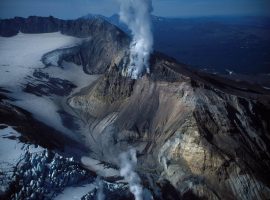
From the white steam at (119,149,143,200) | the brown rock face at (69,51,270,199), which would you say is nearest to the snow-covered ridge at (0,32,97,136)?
the brown rock face at (69,51,270,199)

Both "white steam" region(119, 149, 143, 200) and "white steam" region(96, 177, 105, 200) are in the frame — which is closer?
"white steam" region(96, 177, 105, 200)

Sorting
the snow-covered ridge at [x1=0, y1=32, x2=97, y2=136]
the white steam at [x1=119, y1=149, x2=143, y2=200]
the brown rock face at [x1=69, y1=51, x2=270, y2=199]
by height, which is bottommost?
the snow-covered ridge at [x1=0, y1=32, x2=97, y2=136]

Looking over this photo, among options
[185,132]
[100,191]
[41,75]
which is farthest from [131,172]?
[41,75]

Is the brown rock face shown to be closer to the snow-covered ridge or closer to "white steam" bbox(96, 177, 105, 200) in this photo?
"white steam" bbox(96, 177, 105, 200)

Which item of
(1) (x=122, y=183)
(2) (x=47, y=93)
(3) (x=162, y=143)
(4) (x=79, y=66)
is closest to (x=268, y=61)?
(4) (x=79, y=66)

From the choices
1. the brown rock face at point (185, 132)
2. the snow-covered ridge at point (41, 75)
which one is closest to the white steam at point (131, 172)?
the brown rock face at point (185, 132)

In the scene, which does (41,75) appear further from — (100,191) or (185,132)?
(100,191)

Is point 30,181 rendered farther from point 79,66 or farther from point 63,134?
point 79,66
